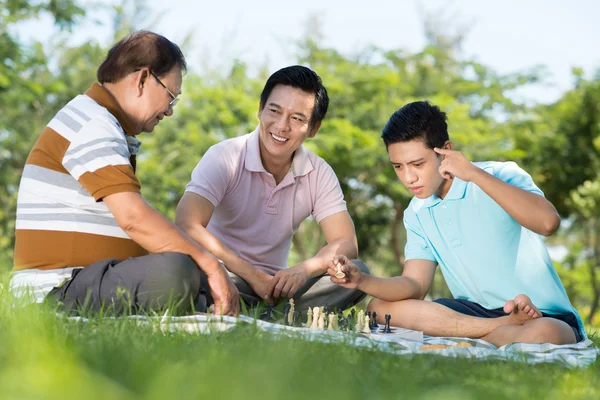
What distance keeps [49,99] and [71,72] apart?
1505 millimetres

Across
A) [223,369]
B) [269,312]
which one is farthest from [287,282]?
[223,369]

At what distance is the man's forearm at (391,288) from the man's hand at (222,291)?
3.25 feet

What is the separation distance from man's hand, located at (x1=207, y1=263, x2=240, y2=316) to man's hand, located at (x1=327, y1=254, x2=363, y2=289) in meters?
0.70

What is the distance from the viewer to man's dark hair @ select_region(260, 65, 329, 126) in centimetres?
531

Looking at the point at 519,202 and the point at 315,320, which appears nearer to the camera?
the point at 315,320

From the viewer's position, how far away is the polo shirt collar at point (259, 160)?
5.39 meters

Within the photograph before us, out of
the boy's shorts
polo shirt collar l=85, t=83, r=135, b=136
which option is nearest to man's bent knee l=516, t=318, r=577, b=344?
the boy's shorts

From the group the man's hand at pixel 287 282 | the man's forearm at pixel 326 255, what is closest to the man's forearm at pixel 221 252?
the man's hand at pixel 287 282

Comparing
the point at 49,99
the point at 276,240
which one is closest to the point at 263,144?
the point at 276,240

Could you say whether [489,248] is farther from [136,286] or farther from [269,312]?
[136,286]

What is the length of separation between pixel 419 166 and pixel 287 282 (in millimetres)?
1204

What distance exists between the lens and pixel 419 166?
4684mm

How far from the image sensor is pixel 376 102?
19531mm

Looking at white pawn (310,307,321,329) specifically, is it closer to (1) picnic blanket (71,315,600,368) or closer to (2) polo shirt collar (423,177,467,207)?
(1) picnic blanket (71,315,600,368)
